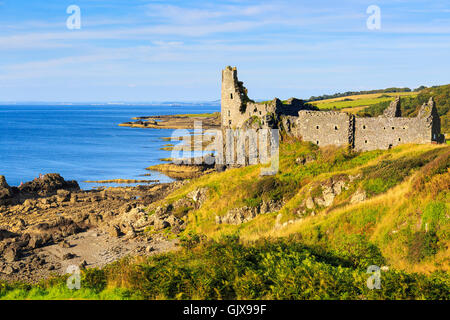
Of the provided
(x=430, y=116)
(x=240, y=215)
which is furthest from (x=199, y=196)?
(x=430, y=116)

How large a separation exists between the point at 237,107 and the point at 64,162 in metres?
54.5

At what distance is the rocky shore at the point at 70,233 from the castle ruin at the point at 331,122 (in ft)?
37.1

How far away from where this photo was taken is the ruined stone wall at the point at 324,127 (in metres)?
32.6

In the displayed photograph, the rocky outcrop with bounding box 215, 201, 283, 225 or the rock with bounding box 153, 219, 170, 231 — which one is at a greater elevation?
the rocky outcrop with bounding box 215, 201, 283, 225

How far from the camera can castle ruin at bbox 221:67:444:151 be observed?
98.3 ft

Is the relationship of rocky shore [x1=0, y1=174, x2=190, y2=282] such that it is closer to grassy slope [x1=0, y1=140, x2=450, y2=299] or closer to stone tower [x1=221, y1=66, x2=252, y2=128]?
grassy slope [x1=0, y1=140, x2=450, y2=299]

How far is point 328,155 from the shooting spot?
32500 millimetres

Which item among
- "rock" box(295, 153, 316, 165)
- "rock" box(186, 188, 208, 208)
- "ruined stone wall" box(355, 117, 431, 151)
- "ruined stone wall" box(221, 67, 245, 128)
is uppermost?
"ruined stone wall" box(221, 67, 245, 128)

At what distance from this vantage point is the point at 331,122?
33.2m

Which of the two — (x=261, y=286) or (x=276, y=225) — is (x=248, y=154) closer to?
(x=276, y=225)

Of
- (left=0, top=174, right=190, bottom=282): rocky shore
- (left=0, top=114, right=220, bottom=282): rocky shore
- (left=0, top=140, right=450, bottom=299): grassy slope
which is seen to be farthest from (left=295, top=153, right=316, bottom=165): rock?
(left=0, top=174, right=190, bottom=282): rocky shore

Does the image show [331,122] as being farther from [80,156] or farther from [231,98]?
[80,156]

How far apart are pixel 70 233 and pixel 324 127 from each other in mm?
20830
